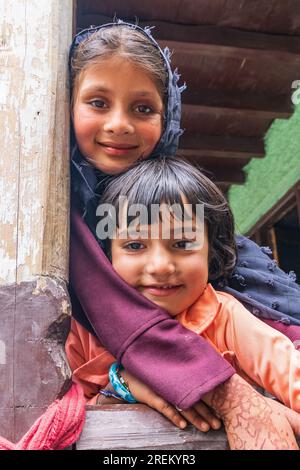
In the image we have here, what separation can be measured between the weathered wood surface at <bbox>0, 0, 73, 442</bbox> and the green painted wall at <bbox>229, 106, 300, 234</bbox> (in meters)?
2.78

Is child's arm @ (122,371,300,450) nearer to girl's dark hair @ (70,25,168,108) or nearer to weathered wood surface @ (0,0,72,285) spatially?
weathered wood surface @ (0,0,72,285)

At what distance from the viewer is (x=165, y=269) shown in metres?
1.30

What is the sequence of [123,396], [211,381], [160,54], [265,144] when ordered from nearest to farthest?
Answer: [211,381], [123,396], [160,54], [265,144]

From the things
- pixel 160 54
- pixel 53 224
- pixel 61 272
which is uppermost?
pixel 160 54

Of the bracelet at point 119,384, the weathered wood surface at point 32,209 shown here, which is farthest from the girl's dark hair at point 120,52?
the bracelet at point 119,384

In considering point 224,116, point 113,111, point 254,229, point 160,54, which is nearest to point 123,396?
point 113,111

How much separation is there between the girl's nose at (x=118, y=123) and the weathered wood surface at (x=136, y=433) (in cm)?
71

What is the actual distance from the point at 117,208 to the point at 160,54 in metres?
0.54

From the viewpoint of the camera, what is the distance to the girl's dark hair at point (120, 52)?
148 cm

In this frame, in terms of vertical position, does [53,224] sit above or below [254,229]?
below

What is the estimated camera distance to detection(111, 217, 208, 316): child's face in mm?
1320

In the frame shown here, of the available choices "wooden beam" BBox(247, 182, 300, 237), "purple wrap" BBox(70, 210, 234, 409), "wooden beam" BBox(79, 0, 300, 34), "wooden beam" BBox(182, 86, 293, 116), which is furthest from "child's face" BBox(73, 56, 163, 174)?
"wooden beam" BBox(247, 182, 300, 237)

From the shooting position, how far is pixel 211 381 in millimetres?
1115
